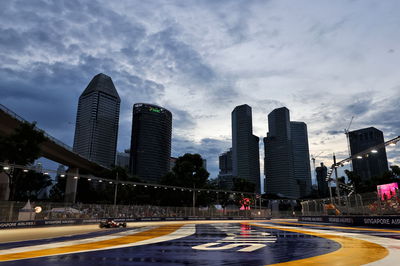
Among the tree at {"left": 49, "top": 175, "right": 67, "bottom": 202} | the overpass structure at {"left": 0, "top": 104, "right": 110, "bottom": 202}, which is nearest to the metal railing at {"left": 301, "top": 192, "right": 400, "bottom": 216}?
the overpass structure at {"left": 0, "top": 104, "right": 110, "bottom": 202}

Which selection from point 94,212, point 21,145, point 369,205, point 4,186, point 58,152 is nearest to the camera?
point 369,205

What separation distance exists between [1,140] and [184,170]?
49.2 metres

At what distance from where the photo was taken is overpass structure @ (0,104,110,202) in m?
43.8

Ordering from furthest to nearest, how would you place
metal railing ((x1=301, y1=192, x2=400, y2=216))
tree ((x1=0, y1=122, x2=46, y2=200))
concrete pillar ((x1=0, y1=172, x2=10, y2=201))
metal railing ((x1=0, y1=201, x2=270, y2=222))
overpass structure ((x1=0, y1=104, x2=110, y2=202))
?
1. concrete pillar ((x1=0, y1=172, x2=10, y2=201))
2. overpass structure ((x1=0, y1=104, x2=110, y2=202))
3. tree ((x1=0, y1=122, x2=46, y2=200))
4. metal railing ((x1=0, y1=201, x2=270, y2=222))
5. metal railing ((x1=301, y1=192, x2=400, y2=216))

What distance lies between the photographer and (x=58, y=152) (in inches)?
2379

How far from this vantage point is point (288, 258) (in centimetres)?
902

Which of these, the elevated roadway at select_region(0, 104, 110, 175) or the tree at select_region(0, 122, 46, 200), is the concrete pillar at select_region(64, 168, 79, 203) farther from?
the tree at select_region(0, 122, 46, 200)

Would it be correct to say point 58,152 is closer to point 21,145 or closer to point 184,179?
point 21,145

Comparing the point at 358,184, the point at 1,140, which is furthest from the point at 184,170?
the point at 358,184

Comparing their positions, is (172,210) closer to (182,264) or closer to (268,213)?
(268,213)

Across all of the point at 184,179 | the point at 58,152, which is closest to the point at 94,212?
the point at 58,152

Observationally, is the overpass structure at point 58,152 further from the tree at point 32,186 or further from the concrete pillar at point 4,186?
the tree at point 32,186

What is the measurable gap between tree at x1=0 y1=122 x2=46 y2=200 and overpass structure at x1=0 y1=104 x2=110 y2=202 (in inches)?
54.0

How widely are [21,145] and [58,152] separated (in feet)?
56.7
